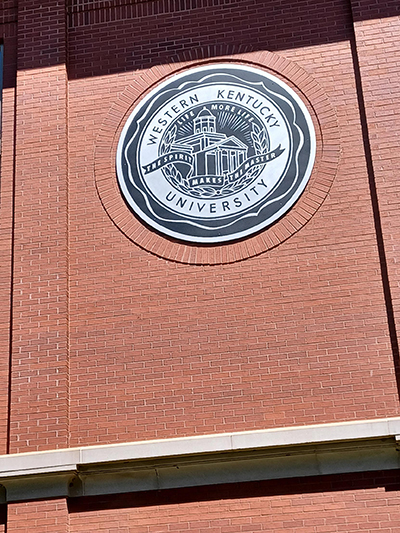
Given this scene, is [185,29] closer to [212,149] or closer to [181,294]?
[212,149]

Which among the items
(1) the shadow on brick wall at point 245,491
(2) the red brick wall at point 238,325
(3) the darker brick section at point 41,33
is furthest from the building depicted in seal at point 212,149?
(1) the shadow on brick wall at point 245,491

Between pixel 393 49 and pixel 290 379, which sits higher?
pixel 393 49

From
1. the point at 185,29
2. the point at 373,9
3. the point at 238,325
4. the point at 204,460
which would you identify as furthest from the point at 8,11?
the point at 204,460

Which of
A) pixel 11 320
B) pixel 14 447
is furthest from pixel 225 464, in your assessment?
pixel 11 320

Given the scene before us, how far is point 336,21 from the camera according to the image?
11.3 m

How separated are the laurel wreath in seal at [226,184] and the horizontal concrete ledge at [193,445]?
2.81m

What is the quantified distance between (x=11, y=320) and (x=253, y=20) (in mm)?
4646

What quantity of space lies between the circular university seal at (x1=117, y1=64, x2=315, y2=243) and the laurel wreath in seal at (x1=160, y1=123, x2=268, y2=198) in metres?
0.01

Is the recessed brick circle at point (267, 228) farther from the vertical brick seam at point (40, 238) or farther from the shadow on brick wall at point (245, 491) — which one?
the shadow on brick wall at point (245, 491)

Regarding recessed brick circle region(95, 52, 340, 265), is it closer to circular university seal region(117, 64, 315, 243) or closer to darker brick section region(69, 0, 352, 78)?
circular university seal region(117, 64, 315, 243)

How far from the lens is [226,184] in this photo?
34.9 ft

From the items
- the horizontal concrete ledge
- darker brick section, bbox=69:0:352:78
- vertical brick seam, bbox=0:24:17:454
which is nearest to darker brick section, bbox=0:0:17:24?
vertical brick seam, bbox=0:24:17:454

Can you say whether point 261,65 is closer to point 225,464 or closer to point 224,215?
point 224,215

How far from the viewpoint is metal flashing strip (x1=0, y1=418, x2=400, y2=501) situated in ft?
29.9
